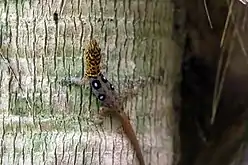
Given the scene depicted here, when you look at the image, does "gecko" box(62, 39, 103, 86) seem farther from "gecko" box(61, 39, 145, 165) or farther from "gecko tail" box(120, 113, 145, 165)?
"gecko tail" box(120, 113, 145, 165)

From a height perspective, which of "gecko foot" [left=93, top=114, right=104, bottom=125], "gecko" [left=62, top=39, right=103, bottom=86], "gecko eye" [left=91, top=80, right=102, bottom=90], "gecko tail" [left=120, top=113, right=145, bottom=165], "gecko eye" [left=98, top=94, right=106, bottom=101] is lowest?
"gecko tail" [left=120, top=113, right=145, bottom=165]

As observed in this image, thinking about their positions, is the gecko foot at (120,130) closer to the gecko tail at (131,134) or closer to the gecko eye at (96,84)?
the gecko tail at (131,134)

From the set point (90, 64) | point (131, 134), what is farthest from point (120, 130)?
point (90, 64)

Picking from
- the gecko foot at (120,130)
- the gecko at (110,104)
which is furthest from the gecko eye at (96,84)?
the gecko foot at (120,130)

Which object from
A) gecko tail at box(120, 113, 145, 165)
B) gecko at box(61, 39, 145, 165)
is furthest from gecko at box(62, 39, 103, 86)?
gecko tail at box(120, 113, 145, 165)

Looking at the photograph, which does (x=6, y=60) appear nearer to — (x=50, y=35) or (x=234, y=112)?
(x=50, y=35)

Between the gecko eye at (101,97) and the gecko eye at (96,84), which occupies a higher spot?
the gecko eye at (96,84)
